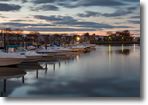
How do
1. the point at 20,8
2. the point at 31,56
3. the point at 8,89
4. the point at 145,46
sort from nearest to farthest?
the point at 145,46, the point at 8,89, the point at 20,8, the point at 31,56

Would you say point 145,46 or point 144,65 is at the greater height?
point 145,46

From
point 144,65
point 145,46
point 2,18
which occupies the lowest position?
point 144,65

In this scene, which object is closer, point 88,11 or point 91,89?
point 91,89

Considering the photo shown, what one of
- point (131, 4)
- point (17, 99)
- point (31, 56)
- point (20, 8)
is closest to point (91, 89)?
point (17, 99)

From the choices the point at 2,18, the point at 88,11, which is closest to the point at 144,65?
the point at 88,11

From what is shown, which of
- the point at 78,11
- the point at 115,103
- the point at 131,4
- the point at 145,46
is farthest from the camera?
the point at 78,11

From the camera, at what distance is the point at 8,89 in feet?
32.6

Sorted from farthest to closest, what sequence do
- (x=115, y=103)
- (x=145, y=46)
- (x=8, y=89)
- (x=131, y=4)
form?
(x=131, y=4)
(x=8, y=89)
(x=145, y=46)
(x=115, y=103)

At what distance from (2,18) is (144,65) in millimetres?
9338

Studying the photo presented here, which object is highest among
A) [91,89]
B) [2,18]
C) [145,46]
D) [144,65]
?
[2,18]

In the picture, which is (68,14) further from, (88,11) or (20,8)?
(20,8)

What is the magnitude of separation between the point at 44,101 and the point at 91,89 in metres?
3.42

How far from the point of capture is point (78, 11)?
41.6 feet

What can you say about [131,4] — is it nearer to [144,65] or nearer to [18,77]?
[144,65]
